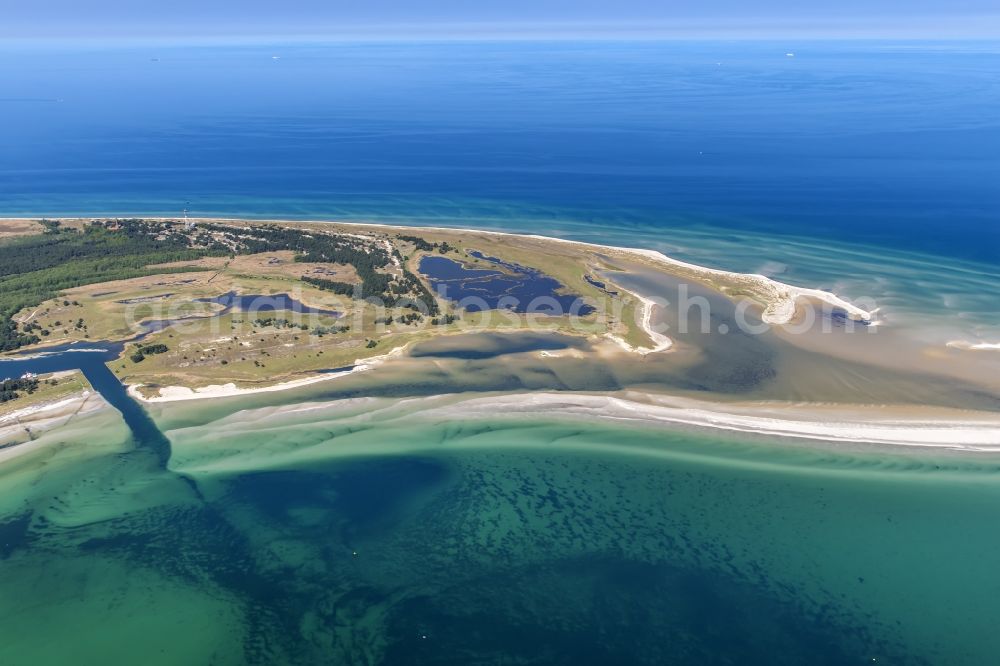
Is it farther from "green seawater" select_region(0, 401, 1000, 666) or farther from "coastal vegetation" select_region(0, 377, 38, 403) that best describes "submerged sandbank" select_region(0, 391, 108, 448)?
"coastal vegetation" select_region(0, 377, 38, 403)

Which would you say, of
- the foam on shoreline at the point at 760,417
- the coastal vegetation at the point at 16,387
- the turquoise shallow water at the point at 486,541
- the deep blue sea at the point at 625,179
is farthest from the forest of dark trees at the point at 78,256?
the foam on shoreline at the point at 760,417

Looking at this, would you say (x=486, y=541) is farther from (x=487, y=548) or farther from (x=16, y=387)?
(x=16, y=387)

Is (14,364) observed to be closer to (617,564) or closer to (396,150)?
(617,564)

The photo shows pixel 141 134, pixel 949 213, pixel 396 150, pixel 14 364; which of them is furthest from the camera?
pixel 141 134

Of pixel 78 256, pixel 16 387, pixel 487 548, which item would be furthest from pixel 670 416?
pixel 78 256

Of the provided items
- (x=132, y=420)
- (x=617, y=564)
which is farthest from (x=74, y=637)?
(x=617, y=564)

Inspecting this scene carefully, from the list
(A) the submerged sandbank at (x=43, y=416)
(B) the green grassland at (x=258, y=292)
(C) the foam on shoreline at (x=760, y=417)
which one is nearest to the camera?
(A) the submerged sandbank at (x=43, y=416)

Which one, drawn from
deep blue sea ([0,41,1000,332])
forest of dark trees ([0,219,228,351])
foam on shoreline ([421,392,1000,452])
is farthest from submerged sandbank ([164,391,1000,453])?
forest of dark trees ([0,219,228,351])

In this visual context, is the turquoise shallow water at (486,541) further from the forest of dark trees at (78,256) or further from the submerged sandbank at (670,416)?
the forest of dark trees at (78,256)
